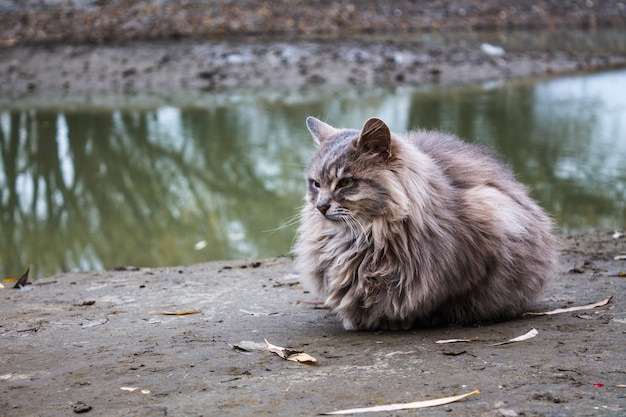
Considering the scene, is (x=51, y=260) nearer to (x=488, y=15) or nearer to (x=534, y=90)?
(x=534, y=90)

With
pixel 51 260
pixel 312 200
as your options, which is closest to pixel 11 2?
pixel 51 260

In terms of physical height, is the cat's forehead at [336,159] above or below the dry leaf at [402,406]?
above

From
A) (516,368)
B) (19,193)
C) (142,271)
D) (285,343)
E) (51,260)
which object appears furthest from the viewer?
(19,193)

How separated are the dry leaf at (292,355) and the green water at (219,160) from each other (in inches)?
142

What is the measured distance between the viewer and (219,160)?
10.2 meters

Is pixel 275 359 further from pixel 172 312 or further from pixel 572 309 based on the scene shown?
pixel 572 309

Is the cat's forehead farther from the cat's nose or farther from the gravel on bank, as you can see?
the gravel on bank

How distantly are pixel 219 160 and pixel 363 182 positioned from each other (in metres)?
6.37

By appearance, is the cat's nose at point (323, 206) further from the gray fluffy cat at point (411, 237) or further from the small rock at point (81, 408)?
the small rock at point (81, 408)

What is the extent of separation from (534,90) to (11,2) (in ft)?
36.7

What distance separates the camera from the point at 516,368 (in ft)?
11.2

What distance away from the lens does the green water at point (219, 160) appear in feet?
26.1

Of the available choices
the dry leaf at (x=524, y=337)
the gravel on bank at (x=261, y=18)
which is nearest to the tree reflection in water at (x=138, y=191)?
the dry leaf at (x=524, y=337)

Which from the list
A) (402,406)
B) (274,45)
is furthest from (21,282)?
(274,45)
